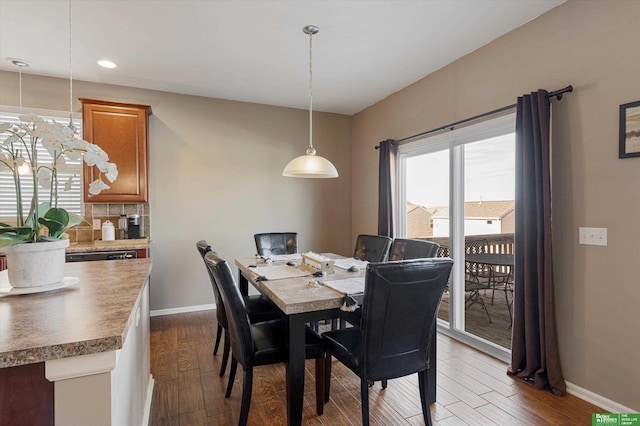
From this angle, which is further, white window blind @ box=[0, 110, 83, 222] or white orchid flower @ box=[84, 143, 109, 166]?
white window blind @ box=[0, 110, 83, 222]

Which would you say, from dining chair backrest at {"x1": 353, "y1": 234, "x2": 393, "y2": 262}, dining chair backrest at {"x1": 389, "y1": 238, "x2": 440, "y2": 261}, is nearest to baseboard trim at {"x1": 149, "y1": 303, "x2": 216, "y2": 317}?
dining chair backrest at {"x1": 353, "y1": 234, "x2": 393, "y2": 262}

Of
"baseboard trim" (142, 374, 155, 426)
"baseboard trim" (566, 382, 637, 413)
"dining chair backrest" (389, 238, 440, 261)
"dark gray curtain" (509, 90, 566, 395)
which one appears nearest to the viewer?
"baseboard trim" (142, 374, 155, 426)

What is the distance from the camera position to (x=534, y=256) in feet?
8.06

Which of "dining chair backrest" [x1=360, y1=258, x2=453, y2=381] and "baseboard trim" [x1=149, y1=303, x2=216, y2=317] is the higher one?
"dining chair backrest" [x1=360, y1=258, x2=453, y2=381]

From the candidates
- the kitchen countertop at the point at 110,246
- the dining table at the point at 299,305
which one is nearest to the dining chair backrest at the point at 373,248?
the dining table at the point at 299,305

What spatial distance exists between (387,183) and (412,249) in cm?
143

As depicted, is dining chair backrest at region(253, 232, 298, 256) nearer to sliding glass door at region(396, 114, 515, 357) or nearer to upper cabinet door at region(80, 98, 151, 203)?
upper cabinet door at region(80, 98, 151, 203)

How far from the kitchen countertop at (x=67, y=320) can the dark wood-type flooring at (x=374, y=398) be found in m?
1.16

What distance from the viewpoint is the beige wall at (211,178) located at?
4.09 metres

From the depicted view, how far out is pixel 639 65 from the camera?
2.01 m

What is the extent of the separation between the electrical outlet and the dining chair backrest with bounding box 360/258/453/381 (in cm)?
121

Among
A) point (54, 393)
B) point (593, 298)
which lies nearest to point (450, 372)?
point (593, 298)

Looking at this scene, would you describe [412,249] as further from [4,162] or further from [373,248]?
[4,162]

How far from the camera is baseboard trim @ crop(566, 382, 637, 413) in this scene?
2.10m
